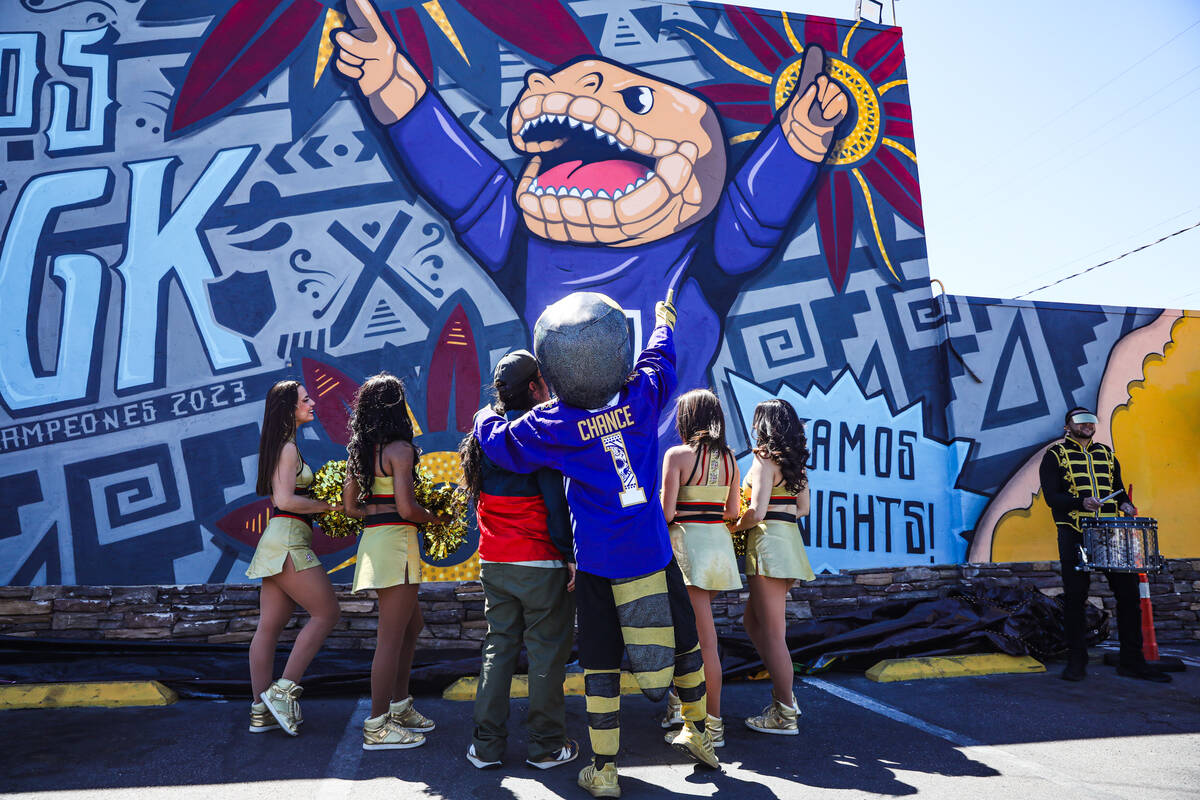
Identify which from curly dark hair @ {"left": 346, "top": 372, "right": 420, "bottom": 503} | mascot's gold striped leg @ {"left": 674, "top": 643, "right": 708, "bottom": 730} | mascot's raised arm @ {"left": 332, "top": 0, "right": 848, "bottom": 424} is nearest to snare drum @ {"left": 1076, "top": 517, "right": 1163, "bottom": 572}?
mascot's raised arm @ {"left": 332, "top": 0, "right": 848, "bottom": 424}

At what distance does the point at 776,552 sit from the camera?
461 cm

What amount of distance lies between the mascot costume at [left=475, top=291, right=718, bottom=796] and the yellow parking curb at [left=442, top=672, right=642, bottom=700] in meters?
1.66

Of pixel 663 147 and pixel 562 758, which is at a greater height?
Answer: pixel 663 147

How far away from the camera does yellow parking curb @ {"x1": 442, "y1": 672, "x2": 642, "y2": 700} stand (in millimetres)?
5359

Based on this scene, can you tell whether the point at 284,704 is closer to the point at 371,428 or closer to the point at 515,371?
the point at 371,428

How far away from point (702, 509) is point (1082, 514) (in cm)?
360

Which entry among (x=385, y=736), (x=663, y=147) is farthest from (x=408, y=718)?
(x=663, y=147)

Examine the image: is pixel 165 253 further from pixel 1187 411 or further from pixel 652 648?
pixel 1187 411

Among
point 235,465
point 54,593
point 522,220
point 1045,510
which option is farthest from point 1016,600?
point 54,593

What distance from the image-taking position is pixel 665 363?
13.0 feet

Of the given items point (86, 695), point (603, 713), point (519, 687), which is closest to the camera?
point (603, 713)

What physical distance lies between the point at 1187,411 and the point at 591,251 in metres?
6.43

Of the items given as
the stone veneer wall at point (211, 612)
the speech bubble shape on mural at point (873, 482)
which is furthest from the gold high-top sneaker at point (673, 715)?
the speech bubble shape on mural at point (873, 482)

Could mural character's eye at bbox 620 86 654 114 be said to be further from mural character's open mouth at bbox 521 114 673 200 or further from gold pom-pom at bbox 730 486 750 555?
gold pom-pom at bbox 730 486 750 555
